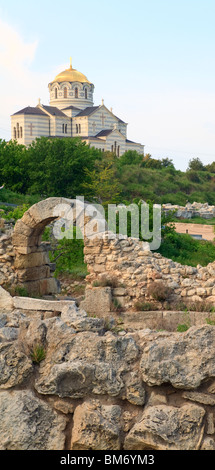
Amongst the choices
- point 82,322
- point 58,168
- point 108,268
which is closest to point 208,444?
point 82,322

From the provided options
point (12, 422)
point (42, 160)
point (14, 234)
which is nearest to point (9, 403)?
point (12, 422)

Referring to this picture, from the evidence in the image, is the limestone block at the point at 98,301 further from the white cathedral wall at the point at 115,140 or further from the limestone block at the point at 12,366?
the white cathedral wall at the point at 115,140

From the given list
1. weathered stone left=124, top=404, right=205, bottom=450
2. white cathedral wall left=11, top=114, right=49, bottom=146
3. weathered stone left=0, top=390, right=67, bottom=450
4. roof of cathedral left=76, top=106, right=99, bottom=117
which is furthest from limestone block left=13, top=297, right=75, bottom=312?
roof of cathedral left=76, top=106, right=99, bottom=117

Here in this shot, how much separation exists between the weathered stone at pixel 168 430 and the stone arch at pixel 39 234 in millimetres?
6594

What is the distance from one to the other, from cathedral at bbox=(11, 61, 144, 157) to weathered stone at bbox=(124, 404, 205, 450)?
55.0 meters

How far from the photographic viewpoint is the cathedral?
58438 millimetres

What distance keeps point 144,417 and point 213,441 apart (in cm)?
33

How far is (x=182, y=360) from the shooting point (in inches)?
109

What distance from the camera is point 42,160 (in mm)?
32812

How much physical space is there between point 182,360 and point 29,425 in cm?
79

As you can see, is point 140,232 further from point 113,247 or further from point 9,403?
point 9,403

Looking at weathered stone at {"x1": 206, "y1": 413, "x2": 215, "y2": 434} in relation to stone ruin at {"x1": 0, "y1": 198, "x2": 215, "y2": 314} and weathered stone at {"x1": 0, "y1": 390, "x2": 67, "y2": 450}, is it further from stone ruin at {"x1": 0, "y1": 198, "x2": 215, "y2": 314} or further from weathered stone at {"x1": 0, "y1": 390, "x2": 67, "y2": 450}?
stone ruin at {"x1": 0, "y1": 198, "x2": 215, "y2": 314}

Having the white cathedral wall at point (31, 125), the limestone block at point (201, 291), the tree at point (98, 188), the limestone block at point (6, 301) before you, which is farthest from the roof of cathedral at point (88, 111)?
the limestone block at point (201, 291)
